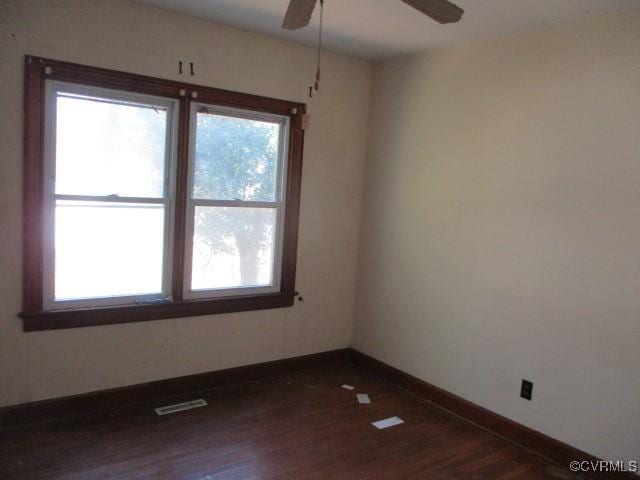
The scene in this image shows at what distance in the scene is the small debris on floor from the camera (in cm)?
310

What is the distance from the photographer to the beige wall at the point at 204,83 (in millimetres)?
2680

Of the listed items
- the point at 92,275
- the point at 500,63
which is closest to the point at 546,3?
the point at 500,63

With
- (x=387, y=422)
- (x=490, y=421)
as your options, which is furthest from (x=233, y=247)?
(x=490, y=421)

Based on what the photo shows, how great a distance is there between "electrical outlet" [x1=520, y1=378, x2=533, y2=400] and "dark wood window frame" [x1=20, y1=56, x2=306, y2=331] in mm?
1764

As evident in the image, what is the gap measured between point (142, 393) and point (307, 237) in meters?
1.65

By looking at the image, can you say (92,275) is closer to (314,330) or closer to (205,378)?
(205,378)

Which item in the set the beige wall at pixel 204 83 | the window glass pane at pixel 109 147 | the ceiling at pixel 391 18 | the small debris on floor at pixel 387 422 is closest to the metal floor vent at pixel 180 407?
the beige wall at pixel 204 83

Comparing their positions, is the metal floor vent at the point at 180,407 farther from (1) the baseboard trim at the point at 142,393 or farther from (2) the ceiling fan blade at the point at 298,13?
(2) the ceiling fan blade at the point at 298,13

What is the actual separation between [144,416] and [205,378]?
53cm

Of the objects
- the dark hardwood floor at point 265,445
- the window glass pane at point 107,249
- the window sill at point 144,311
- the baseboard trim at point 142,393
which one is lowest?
the dark hardwood floor at point 265,445

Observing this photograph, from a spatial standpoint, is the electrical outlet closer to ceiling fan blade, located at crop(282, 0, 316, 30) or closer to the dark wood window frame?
the dark wood window frame

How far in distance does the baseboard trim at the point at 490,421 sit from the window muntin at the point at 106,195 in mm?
1875

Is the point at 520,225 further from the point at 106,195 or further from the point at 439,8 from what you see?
the point at 106,195

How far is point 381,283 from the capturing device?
3963mm
